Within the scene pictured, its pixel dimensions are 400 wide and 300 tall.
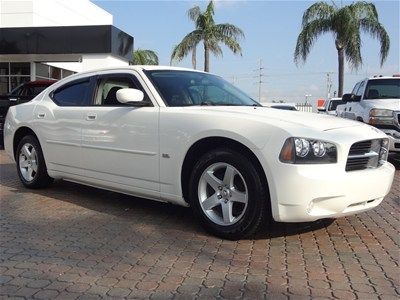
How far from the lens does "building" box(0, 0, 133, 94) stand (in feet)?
64.6

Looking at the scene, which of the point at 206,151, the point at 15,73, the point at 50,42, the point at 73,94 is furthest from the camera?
the point at 15,73

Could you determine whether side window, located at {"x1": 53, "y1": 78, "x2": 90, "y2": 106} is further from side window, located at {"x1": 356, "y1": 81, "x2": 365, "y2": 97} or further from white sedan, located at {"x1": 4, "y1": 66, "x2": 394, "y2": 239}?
side window, located at {"x1": 356, "y1": 81, "x2": 365, "y2": 97}

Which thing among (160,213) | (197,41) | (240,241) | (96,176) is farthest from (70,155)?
(197,41)

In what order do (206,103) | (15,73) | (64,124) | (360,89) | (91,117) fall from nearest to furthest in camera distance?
(206,103) → (91,117) → (64,124) → (360,89) → (15,73)

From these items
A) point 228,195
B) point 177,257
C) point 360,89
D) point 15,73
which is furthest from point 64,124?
point 15,73

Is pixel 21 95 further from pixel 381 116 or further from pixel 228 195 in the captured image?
pixel 228 195

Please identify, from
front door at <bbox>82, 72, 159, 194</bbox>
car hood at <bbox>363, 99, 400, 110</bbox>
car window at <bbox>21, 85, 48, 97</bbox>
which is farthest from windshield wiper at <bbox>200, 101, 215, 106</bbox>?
car window at <bbox>21, 85, 48, 97</bbox>

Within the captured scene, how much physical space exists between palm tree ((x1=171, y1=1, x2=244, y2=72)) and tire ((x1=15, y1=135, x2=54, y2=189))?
20.4 meters

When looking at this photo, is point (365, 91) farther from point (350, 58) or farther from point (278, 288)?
point (350, 58)

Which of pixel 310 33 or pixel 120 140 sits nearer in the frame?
pixel 120 140

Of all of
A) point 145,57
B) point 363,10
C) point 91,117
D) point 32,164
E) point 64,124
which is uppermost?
point 363,10

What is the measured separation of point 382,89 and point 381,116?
140cm

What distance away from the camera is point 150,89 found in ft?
17.5

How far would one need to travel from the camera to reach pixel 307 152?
13.7ft
